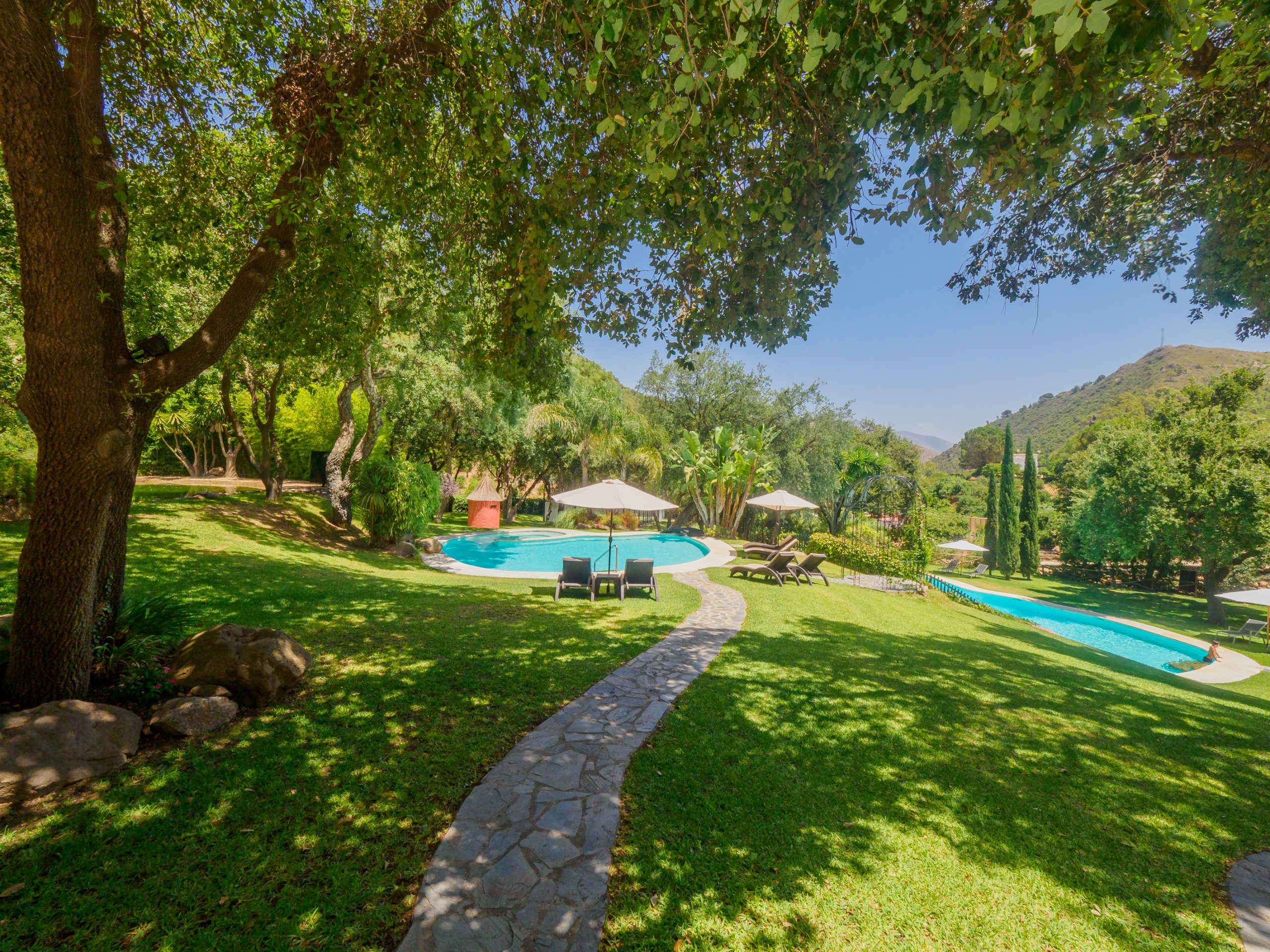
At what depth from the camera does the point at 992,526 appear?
29906 mm

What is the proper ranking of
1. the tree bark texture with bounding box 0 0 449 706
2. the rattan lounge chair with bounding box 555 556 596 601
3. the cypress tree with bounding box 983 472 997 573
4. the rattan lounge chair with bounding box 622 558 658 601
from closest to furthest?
the tree bark texture with bounding box 0 0 449 706 < the rattan lounge chair with bounding box 555 556 596 601 < the rattan lounge chair with bounding box 622 558 658 601 < the cypress tree with bounding box 983 472 997 573

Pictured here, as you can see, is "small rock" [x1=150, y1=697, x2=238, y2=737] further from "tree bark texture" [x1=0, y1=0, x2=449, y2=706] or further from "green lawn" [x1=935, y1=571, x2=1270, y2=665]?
"green lawn" [x1=935, y1=571, x2=1270, y2=665]

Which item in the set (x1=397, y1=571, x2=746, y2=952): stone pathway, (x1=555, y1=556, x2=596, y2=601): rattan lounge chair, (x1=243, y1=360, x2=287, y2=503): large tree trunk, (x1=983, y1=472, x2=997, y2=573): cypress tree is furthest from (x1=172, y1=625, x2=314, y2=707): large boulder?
(x1=983, y1=472, x2=997, y2=573): cypress tree

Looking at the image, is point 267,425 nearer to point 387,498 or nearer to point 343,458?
point 343,458

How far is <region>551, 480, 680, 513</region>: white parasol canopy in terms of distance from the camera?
11.0m

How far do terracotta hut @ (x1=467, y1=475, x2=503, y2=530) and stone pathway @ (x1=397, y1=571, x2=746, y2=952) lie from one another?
18.4 meters

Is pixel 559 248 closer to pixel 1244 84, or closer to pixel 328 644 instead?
pixel 328 644

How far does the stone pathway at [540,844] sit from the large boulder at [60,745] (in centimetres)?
240

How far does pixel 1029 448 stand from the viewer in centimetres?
2881

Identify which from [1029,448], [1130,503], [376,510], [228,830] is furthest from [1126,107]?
[1029,448]

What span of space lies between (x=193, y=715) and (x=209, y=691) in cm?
37

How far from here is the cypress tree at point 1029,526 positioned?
91.2ft

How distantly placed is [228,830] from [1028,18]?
216 inches

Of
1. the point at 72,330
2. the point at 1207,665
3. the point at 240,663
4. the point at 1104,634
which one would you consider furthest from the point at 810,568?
the point at 72,330
